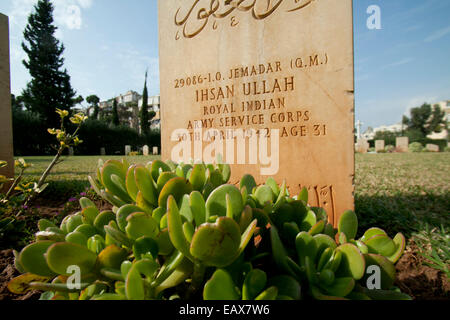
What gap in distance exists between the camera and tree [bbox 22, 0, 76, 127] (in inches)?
834

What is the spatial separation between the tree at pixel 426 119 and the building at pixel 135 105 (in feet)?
137

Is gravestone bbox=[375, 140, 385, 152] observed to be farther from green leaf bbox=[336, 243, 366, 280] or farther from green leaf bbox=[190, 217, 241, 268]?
green leaf bbox=[190, 217, 241, 268]

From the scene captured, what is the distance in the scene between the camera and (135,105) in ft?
144

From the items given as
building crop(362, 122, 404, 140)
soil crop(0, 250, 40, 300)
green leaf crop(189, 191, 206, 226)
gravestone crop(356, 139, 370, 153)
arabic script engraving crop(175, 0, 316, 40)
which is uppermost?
building crop(362, 122, 404, 140)

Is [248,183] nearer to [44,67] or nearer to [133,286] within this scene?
[133,286]

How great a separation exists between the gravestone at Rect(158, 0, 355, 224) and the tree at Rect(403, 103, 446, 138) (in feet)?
157

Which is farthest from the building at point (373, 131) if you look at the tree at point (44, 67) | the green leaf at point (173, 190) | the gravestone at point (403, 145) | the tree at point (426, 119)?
the green leaf at point (173, 190)

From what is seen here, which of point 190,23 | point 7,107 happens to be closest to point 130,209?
point 190,23

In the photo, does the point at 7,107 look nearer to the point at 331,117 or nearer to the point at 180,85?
the point at 180,85

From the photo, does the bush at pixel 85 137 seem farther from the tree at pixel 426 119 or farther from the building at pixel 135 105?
the tree at pixel 426 119

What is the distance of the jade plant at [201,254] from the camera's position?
0.52m

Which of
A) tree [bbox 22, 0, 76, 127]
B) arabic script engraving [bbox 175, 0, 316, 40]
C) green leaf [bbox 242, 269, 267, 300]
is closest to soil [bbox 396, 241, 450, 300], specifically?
green leaf [bbox 242, 269, 267, 300]

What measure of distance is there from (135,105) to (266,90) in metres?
45.7

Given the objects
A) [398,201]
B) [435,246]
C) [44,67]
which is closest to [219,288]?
[435,246]
